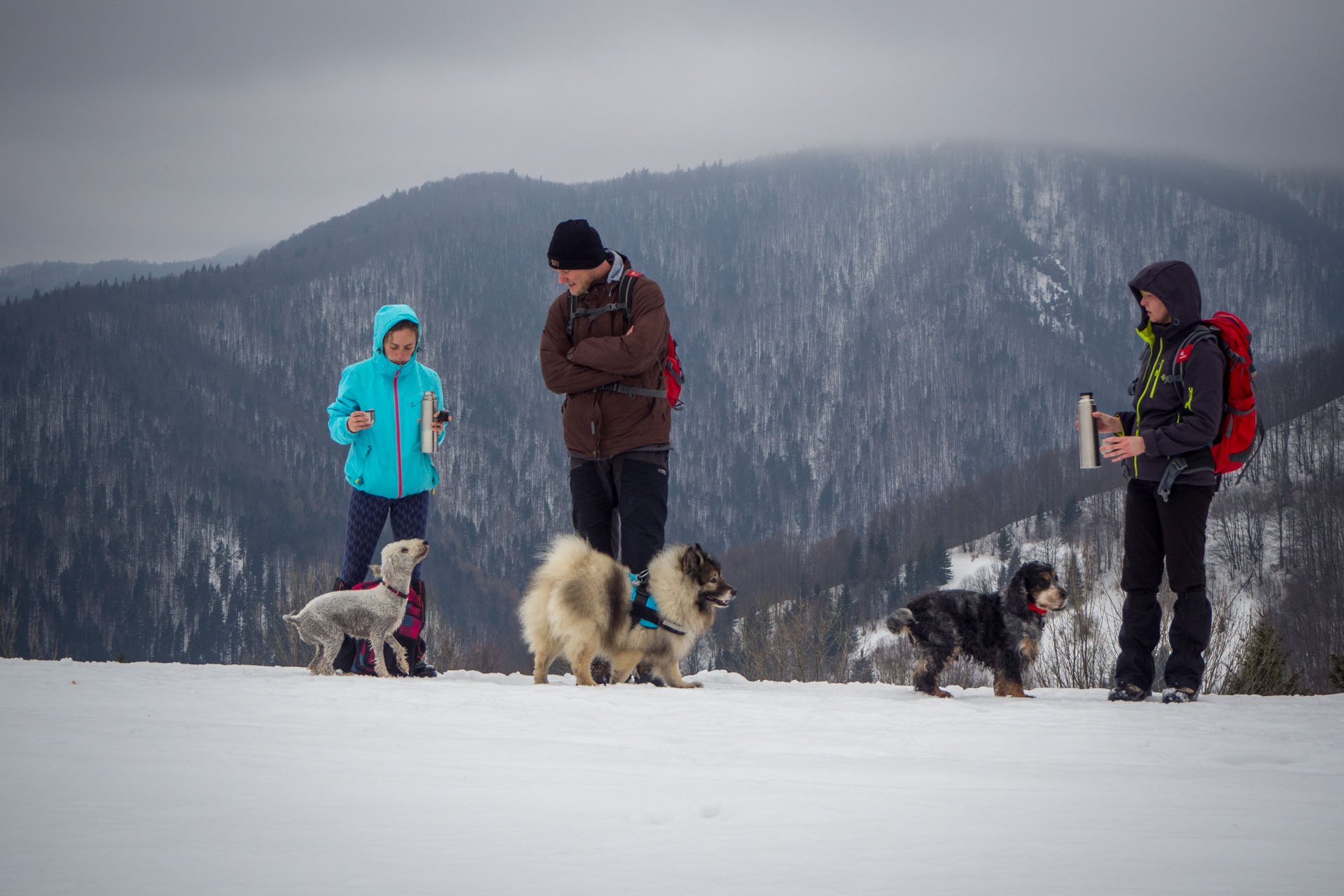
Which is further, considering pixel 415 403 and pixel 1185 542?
pixel 415 403

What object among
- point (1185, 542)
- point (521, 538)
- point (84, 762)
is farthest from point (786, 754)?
point (521, 538)

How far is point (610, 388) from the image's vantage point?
643 cm

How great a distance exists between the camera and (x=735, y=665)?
2771 inches

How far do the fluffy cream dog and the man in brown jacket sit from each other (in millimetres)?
150

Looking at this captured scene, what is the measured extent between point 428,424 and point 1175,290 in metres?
4.62

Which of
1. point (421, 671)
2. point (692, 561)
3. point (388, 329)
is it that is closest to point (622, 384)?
point (692, 561)

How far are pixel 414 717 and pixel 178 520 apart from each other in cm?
17219

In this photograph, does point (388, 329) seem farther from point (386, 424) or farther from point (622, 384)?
point (622, 384)

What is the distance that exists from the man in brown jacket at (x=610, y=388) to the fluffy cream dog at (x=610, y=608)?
0.15 meters

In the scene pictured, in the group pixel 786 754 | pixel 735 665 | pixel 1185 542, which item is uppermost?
pixel 1185 542

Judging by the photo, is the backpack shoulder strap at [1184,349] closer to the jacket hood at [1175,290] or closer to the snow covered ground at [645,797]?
the jacket hood at [1175,290]

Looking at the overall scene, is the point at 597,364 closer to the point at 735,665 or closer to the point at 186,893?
the point at 186,893

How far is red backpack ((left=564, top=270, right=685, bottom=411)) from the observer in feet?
21.0

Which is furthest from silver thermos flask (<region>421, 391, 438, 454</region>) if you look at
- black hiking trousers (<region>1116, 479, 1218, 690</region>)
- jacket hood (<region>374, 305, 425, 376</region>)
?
black hiking trousers (<region>1116, 479, 1218, 690</region>)
